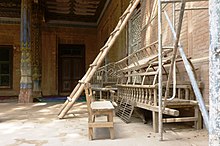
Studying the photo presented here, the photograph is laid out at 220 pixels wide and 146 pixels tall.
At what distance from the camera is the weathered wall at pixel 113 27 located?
8.62m

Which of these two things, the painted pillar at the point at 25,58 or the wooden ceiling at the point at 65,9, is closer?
the painted pillar at the point at 25,58

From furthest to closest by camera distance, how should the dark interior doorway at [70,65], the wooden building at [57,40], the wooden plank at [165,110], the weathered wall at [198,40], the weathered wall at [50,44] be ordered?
the dark interior doorway at [70,65] < the weathered wall at [50,44] < the wooden building at [57,40] < the weathered wall at [198,40] < the wooden plank at [165,110]

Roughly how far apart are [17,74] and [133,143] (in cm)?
1189

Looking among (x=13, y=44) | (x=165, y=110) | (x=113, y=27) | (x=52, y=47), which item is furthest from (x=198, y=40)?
(x=13, y=44)

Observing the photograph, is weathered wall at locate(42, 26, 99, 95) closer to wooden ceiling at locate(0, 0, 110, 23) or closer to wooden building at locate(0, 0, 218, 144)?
wooden building at locate(0, 0, 218, 144)

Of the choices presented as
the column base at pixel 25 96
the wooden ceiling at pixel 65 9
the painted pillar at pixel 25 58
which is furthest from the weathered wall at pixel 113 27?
the column base at pixel 25 96

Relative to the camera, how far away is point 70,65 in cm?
1435

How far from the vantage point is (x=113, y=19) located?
10.0 m

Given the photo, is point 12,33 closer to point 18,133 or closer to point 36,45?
point 36,45

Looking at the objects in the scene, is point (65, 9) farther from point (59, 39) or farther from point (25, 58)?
point (25, 58)

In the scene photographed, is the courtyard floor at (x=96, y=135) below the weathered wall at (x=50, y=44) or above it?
below

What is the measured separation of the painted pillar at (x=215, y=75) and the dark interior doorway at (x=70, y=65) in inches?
534

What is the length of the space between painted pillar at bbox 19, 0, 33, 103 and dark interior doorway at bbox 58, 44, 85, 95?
599cm

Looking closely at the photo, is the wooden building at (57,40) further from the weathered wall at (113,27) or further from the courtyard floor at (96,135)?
the courtyard floor at (96,135)
